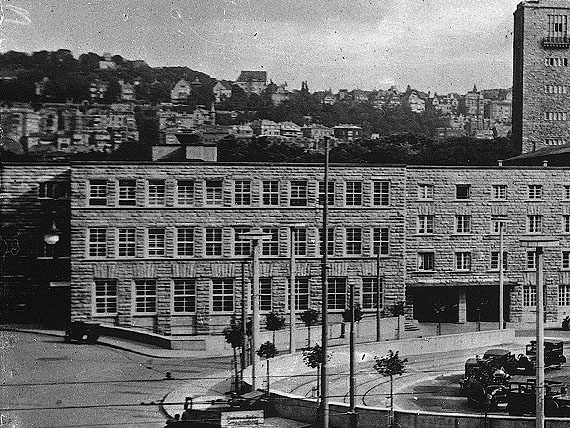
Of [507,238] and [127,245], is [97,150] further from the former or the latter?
[507,238]

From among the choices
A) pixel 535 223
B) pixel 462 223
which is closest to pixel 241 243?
pixel 462 223

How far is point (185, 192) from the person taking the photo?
7.57 metres

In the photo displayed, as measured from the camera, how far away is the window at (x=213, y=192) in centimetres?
762

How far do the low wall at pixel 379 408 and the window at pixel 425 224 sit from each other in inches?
42.7

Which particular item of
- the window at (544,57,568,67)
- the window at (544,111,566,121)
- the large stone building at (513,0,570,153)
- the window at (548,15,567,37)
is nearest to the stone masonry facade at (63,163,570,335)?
the large stone building at (513,0,570,153)

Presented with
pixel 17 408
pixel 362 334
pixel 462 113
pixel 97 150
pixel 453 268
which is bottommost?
pixel 17 408

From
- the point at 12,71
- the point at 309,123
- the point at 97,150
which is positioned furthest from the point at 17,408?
the point at 309,123

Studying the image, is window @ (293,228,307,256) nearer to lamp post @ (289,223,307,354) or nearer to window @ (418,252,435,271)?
lamp post @ (289,223,307,354)

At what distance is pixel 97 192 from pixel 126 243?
56 cm

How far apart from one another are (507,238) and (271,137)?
262 centimetres

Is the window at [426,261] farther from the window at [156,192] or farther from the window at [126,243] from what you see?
the window at [126,243]

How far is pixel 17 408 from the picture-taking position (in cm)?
680

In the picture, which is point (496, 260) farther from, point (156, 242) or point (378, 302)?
point (156, 242)

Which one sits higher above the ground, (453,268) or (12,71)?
(12,71)
